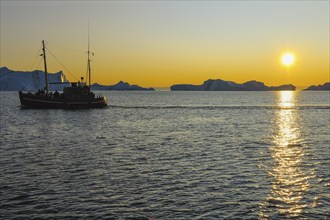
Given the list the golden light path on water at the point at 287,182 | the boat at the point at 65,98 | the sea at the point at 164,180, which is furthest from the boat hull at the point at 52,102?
the golden light path on water at the point at 287,182

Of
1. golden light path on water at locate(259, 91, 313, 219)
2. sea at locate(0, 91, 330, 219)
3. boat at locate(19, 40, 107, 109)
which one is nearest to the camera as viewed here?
sea at locate(0, 91, 330, 219)

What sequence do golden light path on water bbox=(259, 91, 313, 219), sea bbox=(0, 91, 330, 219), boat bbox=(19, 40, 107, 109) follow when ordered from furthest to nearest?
boat bbox=(19, 40, 107, 109) < golden light path on water bbox=(259, 91, 313, 219) < sea bbox=(0, 91, 330, 219)

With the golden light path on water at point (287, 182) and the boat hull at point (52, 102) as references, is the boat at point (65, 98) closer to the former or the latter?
the boat hull at point (52, 102)

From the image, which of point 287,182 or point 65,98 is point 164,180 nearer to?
point 287,182

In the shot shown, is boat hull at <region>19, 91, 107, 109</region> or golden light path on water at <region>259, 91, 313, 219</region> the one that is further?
boat hull at <region>19, 91, 107, 109</region>

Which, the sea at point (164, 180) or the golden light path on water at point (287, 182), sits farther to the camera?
the golden light path on water at point (287, 182)

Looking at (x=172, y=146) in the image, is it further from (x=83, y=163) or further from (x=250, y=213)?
(x=250, y=213)

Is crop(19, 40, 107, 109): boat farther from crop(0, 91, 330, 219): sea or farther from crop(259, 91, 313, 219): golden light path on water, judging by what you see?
crop(259, 91, 313, 219): golden light path on water

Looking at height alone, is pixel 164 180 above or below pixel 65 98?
below

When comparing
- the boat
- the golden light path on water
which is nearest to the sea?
the golden light path on water

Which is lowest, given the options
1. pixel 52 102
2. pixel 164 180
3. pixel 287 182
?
pixel 287 182

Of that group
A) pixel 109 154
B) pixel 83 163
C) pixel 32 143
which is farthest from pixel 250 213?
pixel 32 143

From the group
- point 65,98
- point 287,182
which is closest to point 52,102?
point 65,98

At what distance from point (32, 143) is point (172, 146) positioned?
13777mm
